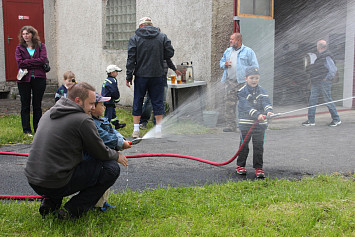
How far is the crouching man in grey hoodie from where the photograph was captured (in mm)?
3674

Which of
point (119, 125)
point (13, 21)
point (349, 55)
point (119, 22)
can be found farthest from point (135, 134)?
point (13, 21)

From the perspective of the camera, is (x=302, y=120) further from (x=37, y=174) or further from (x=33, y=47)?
(x=37, y=174)

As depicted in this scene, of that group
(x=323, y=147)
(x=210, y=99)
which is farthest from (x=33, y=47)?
(x=323, y=147)

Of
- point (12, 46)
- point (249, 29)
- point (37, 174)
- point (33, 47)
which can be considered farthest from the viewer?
point (12, 46)

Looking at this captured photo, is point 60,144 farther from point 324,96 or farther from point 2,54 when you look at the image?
point 2,54

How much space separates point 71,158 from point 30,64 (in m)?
4.86

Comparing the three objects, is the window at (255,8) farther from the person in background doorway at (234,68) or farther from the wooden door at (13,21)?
the wooden door at (13,21)

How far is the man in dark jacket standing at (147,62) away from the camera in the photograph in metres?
8.15

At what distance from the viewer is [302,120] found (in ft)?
34.9

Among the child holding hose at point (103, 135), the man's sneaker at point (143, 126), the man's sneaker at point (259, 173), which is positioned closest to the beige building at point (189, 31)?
the man's sneaker at point (143, 126)

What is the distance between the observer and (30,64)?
8.07 meters

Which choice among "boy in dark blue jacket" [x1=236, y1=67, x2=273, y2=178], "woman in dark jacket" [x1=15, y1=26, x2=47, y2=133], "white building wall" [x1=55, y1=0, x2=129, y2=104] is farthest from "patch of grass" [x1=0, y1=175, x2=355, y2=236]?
"white building wall" [x1=55, y1=0, x2=129, y2=104]

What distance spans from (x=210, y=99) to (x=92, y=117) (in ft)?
21.3

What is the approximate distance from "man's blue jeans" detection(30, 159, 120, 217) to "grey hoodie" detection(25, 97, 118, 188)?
98mm
